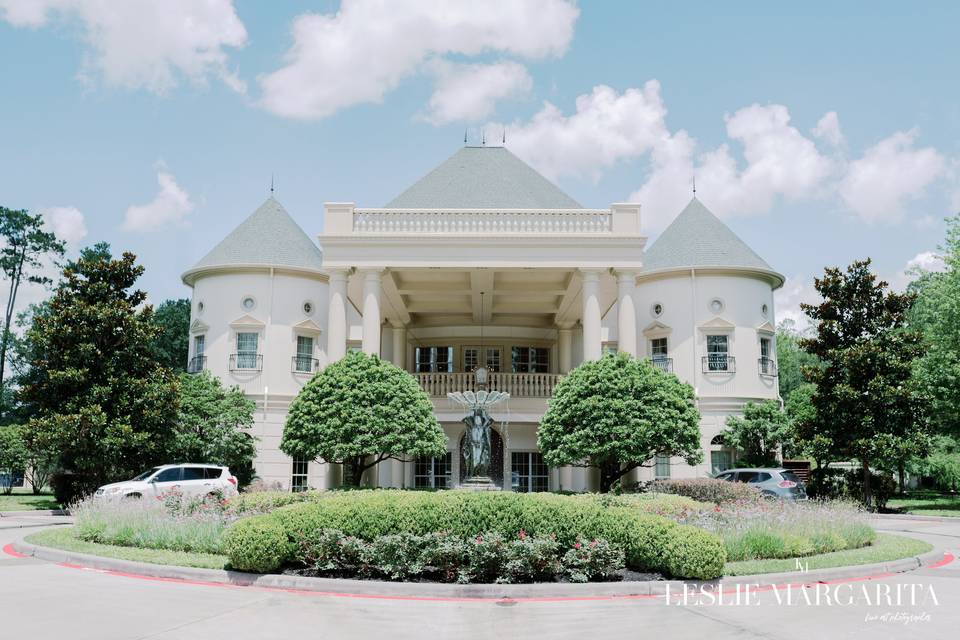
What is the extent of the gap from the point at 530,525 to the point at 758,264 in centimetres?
2543

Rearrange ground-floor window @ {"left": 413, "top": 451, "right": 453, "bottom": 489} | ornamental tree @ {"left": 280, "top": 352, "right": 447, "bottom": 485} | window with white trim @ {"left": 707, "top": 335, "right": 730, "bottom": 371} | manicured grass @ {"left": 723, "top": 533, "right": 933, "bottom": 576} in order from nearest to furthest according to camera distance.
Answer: manicured grass @ {"left": 723, "top": 533, "right": 933, "bottom": 576}, ornamental tree @ {"left": 280, "top": 352, "right": 447, "bottom": 485}, ground-floor window @ {"left": 413, "top": 451, "right": 453, "bottom": 489}, window with white trim @ {"left": 707, "top": 335, "right": 730, "bottom": 371}

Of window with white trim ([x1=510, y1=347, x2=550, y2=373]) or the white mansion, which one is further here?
window with white trim ([x1=510, y1=347, x2=550, y2=373])

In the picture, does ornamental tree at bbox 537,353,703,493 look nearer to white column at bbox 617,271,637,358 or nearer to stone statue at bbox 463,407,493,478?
white column at bbox 617,271,637,358

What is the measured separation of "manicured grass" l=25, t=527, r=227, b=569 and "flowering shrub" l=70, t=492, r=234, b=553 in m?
0.23

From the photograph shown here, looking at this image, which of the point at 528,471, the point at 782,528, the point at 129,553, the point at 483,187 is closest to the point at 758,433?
the point at 528,471

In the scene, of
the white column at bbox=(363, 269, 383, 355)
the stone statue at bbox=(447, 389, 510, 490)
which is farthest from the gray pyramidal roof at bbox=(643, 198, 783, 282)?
the stone statue at bbox=(447, 389, 510, 490)

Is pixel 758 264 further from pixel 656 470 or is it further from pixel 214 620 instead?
pixel 214 620

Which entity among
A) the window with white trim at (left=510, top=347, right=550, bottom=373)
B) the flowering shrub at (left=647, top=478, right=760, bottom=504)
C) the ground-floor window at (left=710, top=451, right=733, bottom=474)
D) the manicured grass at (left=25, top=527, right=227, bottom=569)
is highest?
the window with white trim at (left=510, top=347, right=550, bottom=373)

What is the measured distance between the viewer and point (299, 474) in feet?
103

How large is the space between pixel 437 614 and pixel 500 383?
2052 cm

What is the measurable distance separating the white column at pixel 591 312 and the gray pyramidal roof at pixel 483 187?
211 inches

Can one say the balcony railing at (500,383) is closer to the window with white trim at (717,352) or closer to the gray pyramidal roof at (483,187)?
the gray pyramidal roof at (483,187)

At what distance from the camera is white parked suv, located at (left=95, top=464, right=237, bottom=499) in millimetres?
21953

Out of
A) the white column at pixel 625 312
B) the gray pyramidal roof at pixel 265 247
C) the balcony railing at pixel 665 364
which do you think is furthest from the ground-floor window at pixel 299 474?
the balcony railing at pixel 665 364
